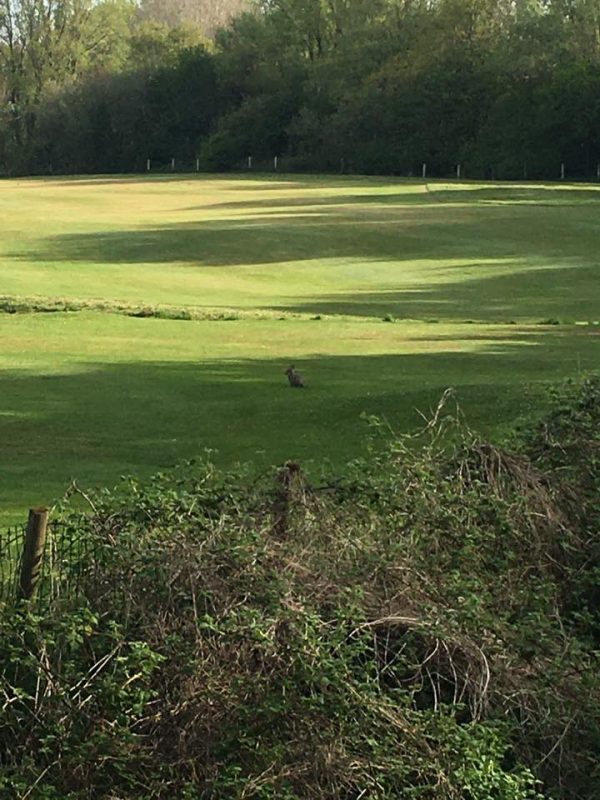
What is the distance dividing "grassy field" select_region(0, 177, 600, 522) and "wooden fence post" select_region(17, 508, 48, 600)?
14.5ft

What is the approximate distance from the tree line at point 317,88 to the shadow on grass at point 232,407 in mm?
66862

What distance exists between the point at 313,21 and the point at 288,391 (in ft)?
330

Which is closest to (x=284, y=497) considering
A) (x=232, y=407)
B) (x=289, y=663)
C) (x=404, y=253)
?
(x=289, y=663)

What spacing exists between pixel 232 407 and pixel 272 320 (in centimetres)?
1161

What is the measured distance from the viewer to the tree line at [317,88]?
3639 inches

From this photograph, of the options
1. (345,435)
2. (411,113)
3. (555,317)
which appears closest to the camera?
(345,435)

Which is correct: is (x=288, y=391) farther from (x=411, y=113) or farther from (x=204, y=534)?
(x=411, y=113)

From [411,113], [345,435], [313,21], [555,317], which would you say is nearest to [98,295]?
[555,317]

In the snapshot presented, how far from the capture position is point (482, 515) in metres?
9.12

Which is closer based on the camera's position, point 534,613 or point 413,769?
point 413,769

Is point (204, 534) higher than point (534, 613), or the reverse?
point (204, 534)

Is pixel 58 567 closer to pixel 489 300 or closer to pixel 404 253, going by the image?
pixel 489 300

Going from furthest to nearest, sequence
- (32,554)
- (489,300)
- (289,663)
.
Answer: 1. (489,300)
2. (32,554)
3. (289,663)

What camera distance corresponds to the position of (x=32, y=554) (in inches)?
293
